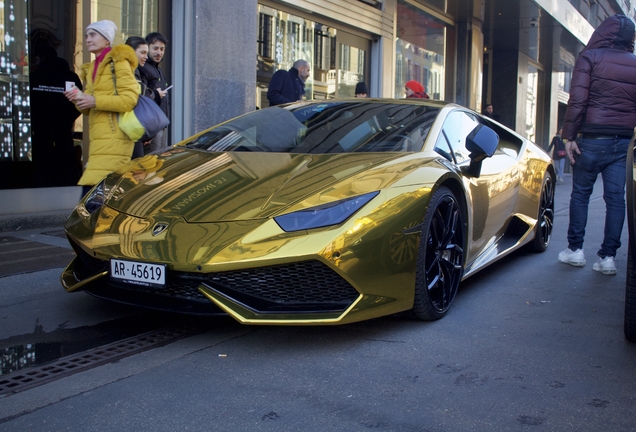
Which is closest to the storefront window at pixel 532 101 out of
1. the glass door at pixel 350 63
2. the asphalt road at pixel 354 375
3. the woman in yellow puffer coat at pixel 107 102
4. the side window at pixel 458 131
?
the glass door at pixel 350 63

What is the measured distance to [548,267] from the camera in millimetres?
5445

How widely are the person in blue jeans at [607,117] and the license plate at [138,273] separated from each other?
3355mm

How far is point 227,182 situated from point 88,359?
1093 mm

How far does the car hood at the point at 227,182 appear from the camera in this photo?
11.0ft

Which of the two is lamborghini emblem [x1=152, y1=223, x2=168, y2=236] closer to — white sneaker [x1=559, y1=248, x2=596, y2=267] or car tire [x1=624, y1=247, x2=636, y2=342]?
car tire [x1=624, y1=247, x2=636, y2=342]

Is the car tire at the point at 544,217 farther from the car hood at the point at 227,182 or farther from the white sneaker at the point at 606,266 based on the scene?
the car hood at the point at 227,182

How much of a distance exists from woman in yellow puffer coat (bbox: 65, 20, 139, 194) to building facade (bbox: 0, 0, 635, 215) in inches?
98.3

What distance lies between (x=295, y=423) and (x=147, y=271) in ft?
3.59

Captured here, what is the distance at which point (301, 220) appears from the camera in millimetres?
3197

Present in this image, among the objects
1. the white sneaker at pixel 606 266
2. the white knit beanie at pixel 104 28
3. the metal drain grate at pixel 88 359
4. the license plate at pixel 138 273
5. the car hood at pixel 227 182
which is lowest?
the metal drain grate at pixel 88 359

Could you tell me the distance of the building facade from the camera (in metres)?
7.05

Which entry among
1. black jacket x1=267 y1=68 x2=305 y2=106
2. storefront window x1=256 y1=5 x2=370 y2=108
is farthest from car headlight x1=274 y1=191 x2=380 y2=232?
storefront window x1=256 y1=5 x2=370 y2=108

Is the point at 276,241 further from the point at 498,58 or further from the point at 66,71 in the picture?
the point at 498,58

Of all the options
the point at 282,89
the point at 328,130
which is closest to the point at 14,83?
the point at 282,89
